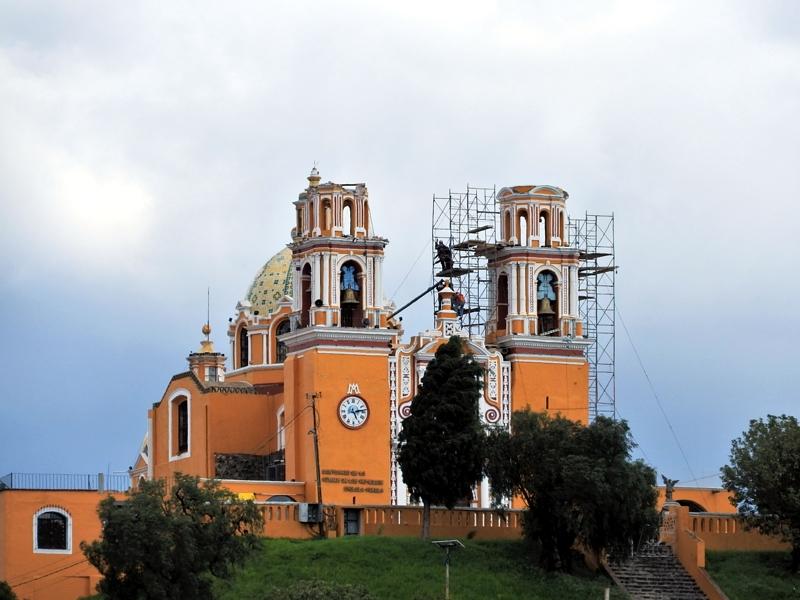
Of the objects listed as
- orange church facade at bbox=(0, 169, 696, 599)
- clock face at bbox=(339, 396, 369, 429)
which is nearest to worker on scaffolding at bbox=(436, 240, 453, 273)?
orange church facade at bbox=(0, 169, 696, 599)

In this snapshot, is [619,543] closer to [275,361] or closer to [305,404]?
[305,404]

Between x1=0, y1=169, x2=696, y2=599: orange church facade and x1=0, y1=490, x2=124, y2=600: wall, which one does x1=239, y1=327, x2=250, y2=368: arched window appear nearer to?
x1=0, y1=169, x2=696, y2=599: orange church facade

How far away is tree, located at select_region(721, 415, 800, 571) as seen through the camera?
67125mm

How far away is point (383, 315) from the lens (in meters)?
77.4

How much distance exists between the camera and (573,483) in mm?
65562

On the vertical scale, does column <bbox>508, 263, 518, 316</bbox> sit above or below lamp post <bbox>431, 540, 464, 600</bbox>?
above

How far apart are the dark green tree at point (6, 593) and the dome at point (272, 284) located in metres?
22.1

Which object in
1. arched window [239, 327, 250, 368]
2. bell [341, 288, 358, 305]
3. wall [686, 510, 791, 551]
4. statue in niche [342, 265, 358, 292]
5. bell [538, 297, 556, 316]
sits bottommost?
wall [686, 510, 791, 551]

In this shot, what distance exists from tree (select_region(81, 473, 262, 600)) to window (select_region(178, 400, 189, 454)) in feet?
64.9

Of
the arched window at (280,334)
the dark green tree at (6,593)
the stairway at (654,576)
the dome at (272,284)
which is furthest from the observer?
the dome at (272,284)

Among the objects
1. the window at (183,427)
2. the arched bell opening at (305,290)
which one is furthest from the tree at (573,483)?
the window at (183,427)

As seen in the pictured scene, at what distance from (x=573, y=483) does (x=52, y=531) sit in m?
14.8

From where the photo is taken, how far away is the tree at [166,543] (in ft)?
191

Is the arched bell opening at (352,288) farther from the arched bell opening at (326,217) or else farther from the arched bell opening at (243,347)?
the arched bell opening at (243,347)
